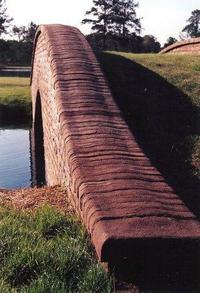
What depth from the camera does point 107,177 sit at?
4.31 metres

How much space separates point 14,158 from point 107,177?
36.8 ft

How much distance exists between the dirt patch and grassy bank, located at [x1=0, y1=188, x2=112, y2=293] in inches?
7.8

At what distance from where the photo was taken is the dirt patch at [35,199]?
4.90m

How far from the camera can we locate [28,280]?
3367 mm

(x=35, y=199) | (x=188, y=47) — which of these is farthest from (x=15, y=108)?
(x=35, y=199)

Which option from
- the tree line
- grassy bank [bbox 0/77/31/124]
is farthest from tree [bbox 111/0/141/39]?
grassy bank [bbox 0/77/31/124]

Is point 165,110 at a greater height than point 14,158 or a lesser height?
greater

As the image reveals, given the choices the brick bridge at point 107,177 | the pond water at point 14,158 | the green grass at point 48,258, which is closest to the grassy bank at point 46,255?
the green grass at point 48,258

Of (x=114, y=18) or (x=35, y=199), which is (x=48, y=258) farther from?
(x=114, y=18)

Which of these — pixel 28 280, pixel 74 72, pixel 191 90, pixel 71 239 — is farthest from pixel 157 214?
pixel 191 90

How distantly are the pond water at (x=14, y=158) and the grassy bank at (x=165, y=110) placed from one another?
4.45 metres

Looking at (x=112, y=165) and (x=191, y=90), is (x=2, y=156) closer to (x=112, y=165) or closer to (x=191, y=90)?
(x=191, y=90)

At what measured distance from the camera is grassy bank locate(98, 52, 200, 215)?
6.18 m

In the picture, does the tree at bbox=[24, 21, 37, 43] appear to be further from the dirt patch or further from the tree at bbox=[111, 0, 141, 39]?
the dirt patch
